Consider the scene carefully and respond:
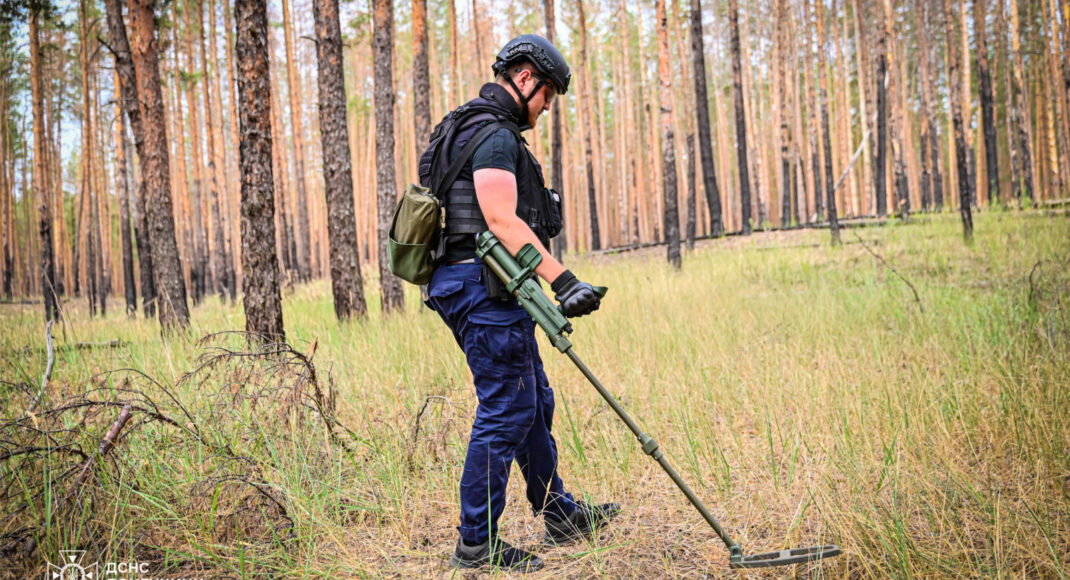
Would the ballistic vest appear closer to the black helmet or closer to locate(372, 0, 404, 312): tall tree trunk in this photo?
the black helmet

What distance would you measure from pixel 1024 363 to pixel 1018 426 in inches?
36.9

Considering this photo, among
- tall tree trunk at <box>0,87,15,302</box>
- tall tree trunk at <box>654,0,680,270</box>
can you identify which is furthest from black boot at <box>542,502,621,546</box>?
tall tree trunk at <box>0,87,15,302</box>

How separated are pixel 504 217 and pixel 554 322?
419mm

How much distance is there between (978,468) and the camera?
9.57 ft

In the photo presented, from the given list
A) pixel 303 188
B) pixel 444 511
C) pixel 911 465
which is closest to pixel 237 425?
pixel 444 511

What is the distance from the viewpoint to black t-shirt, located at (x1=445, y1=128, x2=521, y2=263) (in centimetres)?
223

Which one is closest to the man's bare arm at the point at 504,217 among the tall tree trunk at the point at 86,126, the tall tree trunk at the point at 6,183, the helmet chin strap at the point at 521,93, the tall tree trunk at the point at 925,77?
the helmet chin strap at the point at 521,93

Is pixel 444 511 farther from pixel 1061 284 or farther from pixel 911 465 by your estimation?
pixel 1061 284

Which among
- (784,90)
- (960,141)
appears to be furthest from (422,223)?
(784,90)

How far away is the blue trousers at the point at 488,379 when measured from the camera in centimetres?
230

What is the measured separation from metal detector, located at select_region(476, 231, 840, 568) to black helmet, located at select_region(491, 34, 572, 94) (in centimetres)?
75

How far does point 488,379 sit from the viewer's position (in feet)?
7.59

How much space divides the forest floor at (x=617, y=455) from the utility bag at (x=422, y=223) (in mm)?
1081

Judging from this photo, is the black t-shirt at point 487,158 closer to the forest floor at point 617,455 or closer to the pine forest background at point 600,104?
the forest floor at point 617,455
